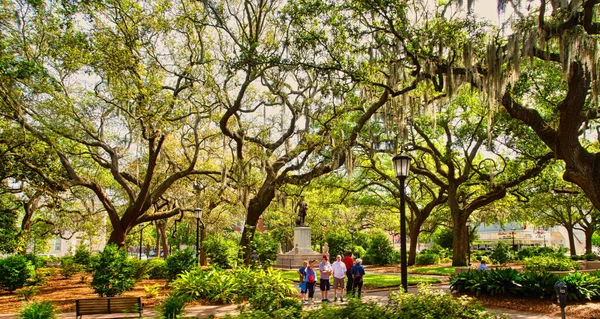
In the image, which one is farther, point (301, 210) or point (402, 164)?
point (301, 210)

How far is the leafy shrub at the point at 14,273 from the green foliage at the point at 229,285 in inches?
326

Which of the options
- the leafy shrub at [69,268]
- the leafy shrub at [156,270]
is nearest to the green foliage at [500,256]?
the leafy shrub at [156,270]

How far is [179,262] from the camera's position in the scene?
20.4 meters

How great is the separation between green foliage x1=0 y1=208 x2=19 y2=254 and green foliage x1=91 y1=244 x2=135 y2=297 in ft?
32.0

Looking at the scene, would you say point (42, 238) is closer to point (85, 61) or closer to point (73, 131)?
point (73, 131)

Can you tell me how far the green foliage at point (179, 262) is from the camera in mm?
20172

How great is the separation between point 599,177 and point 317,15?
9.67 meters

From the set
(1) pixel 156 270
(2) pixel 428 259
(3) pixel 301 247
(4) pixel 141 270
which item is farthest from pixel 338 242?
(4) pixel 141 270

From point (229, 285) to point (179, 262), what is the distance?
6826 millimetres

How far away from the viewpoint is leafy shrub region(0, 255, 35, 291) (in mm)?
18062

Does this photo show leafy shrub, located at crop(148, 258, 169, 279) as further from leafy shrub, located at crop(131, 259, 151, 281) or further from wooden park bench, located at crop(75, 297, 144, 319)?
wooden park bench, located at crop(75, 297, 144, 319)

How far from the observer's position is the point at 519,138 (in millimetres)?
21469

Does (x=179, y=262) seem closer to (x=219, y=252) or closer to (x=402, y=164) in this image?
(x=219, y=252)

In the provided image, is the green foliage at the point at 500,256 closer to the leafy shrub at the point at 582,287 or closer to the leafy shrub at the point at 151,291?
the leafy shrub at the point at 582,287
